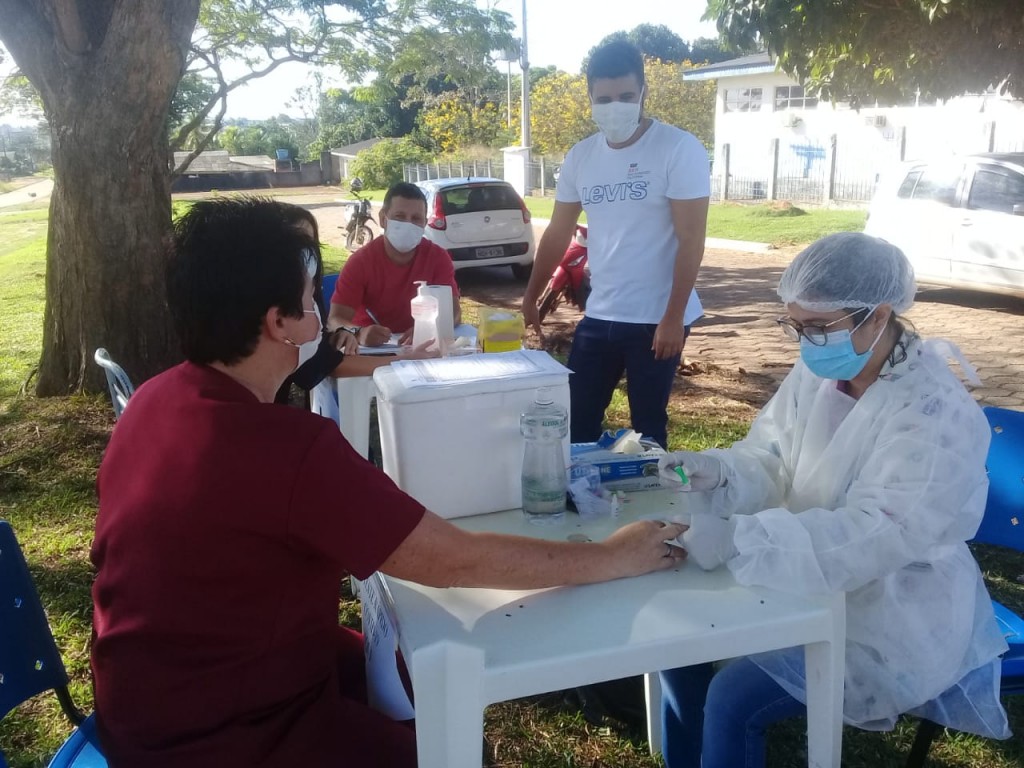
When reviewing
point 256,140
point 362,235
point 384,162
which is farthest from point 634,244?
point 256,140

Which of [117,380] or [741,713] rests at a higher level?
[117,380]

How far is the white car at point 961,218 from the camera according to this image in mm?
8172

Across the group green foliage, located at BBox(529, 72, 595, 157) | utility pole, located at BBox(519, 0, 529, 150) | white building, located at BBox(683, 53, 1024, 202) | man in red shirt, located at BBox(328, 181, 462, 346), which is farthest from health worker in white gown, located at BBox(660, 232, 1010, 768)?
green foliage, located at BBox(529, 72, 595, 157)

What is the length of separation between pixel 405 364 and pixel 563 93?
94.1ft

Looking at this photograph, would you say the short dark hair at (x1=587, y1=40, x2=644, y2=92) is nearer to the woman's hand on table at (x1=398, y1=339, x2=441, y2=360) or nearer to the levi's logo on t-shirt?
the levi's logo on t-shirt

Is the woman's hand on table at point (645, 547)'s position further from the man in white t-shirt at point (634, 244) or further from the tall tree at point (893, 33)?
the tall tree at point (893, 33)

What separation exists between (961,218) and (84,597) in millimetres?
8369

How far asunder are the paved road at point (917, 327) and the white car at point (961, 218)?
1.34ft

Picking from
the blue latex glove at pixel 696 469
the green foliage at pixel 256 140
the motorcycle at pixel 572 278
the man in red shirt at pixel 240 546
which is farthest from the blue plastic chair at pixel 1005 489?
the green foliage at pixel 256 140

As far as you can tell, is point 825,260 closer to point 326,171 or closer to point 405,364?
point 405,364

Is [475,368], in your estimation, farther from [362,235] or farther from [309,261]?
[362,235]

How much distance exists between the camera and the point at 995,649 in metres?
1.69

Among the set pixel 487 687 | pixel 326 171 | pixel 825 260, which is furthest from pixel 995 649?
pixel 326 171

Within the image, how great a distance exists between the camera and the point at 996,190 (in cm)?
834
